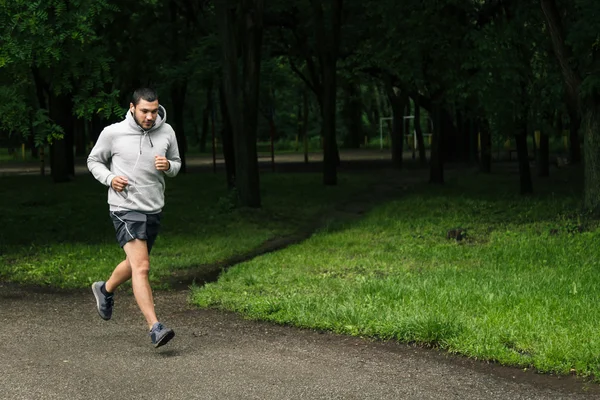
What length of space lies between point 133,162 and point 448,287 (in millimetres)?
3740

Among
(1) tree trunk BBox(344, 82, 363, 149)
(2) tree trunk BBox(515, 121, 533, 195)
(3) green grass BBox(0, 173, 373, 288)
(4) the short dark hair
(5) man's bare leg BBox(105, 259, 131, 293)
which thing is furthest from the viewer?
(1) tree trunk BBox(344, 82, 363, 149)

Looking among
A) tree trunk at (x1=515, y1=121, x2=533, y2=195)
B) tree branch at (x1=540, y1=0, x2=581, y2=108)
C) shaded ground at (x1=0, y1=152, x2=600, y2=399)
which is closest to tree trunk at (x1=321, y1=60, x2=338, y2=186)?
tree trunk at (x1=515, y1=121, x2=533, y2=195)

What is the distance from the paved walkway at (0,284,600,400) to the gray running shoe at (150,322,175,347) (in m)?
0.12

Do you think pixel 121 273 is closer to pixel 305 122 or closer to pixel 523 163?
pixel 523 163

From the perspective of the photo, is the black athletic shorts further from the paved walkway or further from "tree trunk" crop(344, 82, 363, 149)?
"tree trunk" crop(344, 82, 363, 149)

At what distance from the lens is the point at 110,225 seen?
1753 centimetres

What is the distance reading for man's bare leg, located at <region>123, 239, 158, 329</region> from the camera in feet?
24.5

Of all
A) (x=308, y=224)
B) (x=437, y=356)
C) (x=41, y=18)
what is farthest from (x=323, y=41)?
(x=437, y=356)

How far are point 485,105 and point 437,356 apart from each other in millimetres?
14135

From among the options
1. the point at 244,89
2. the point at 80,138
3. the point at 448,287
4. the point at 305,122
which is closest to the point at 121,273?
the point at 448,287

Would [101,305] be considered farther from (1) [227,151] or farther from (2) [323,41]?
(2) [323,41]

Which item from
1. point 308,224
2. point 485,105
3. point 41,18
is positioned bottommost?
point 308,224

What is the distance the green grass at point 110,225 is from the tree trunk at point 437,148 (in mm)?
2092

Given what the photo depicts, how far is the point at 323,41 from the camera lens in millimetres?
25578
